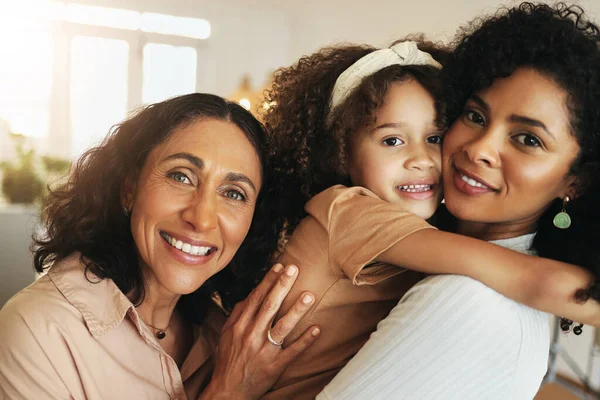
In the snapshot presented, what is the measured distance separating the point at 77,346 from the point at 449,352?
83 centimetres

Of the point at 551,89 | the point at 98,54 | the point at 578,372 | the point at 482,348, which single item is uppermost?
the point at 551,89

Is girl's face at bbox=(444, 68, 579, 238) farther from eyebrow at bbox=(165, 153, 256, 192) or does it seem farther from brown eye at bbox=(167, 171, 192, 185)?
brown eye at bbox=(167, 171, 192, 185)

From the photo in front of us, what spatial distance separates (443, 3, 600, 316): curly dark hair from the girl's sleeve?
1.07ft

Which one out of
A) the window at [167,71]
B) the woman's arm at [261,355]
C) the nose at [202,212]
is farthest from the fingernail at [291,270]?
the window at [167,71]

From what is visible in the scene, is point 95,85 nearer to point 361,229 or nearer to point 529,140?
point 361,229

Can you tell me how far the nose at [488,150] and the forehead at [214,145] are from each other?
598 mm

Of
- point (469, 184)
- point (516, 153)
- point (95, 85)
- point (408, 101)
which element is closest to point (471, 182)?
point (469, 184)

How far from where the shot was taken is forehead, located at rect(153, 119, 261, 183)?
1479mm

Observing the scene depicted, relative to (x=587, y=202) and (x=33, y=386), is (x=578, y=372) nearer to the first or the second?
(x=587, y=202)

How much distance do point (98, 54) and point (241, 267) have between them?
701 centimetres

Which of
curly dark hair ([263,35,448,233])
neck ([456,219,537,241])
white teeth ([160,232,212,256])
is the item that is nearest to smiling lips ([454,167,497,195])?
neck ([456,219,537,241])

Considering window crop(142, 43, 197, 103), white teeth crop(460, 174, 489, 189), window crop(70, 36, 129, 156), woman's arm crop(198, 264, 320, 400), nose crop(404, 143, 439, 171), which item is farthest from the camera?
window crop(142, 43, 197, 103)

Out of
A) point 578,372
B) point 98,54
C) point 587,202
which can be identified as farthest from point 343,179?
point 98,54

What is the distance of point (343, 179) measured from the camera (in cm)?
172
